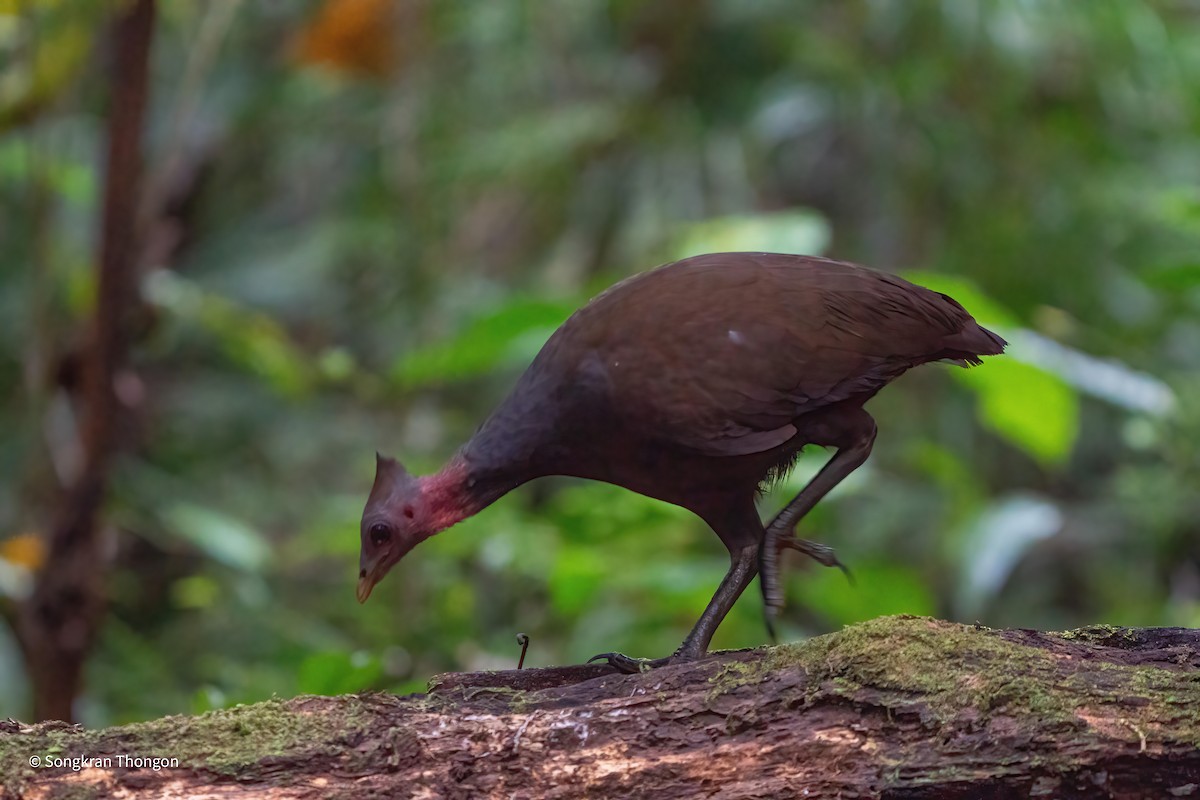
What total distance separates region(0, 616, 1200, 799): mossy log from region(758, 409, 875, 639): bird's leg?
0.39 meters

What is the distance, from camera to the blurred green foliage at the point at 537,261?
499 cm

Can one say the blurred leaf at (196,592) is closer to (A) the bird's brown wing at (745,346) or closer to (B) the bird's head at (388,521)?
(B) the bird's head at (388,521)

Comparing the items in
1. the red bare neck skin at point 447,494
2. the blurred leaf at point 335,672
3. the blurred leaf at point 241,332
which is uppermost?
the blurred leaf at point 241,332

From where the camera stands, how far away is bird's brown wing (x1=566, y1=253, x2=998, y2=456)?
2.62 metres

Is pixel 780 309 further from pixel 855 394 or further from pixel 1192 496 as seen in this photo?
pixel 1192 496

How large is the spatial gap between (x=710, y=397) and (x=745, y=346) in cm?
14

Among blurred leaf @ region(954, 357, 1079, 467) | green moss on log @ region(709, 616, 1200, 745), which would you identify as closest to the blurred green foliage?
blurred leaf @ region(954, 357, 1079, 467)

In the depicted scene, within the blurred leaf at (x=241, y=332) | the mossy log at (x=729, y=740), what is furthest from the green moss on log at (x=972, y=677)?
the blurred leaf at (x=241, y=332)

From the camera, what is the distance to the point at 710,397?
2613 mm

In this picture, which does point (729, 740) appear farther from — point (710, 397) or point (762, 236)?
point (762, 236)

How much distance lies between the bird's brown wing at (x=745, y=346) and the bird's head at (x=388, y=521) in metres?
0.54

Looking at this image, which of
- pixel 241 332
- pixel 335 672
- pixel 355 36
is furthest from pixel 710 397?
pixel 355 36

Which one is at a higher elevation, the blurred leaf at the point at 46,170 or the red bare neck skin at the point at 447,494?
the blurred leaf at the point at 46,170

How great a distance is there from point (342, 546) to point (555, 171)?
299 cm
